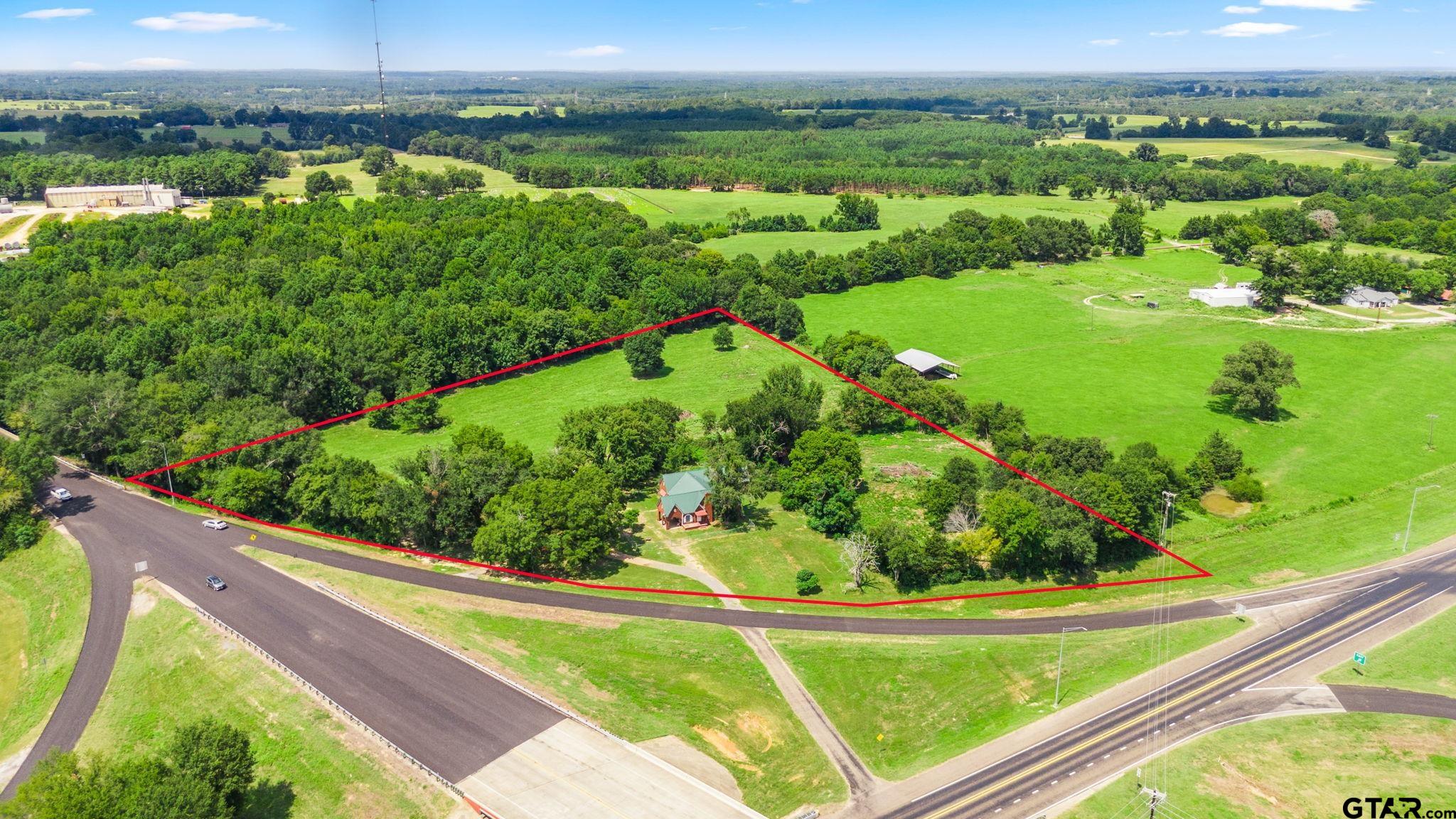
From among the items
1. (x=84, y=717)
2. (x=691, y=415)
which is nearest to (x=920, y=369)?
(x=691, y=415)

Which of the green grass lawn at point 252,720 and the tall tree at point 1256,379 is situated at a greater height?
the tall tree at point 1256,379

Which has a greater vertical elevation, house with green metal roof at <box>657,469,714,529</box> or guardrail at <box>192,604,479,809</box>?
house with green metal roof at <box>657,469,714,529</box>

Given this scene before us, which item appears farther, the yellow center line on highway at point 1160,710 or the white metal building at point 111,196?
the white metal building at point 111,196

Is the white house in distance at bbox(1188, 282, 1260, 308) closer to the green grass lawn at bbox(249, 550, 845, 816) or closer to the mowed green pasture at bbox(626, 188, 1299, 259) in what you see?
the mowed green pasture at bbox(626, 188, 1299, 259)

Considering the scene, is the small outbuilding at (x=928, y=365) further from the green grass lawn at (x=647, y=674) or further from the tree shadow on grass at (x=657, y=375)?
the green grass lawn at (x=647, y=674)

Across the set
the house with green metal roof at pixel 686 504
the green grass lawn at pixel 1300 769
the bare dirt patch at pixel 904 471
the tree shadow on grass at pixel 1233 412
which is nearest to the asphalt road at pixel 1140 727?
the green grass lawn at pixel 1300 769

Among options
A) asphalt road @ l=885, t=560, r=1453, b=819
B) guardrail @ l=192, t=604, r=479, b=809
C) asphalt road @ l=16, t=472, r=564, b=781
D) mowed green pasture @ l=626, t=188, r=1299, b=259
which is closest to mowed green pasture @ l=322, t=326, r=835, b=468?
asphalt road @ l=16, t=472, r=564, b=781

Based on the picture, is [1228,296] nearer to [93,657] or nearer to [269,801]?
[269,801]
